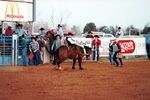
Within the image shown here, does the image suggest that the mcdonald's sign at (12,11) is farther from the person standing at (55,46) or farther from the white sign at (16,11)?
the person standing at (55,46)

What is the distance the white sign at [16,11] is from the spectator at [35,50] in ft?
8.85

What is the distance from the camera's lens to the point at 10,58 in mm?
25734

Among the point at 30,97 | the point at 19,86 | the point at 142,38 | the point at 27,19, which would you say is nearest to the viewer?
the point at 30,97

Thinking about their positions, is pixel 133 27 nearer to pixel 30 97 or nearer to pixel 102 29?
pixel 102 29

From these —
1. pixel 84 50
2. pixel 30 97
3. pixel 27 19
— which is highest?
pixel 27 19

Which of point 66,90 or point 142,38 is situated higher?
point 142,38

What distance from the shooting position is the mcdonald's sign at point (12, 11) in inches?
1065

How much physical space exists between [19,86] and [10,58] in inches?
413

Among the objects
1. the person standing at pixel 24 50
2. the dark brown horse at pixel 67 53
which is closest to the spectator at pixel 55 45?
the dark brown horse at pixel 67 53

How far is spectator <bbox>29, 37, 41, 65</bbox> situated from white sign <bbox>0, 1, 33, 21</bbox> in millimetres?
2697

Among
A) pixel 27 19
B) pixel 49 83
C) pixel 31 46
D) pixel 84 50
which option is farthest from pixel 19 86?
pixel 27 19

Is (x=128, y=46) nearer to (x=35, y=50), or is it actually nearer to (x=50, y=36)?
(x=35, y=50)

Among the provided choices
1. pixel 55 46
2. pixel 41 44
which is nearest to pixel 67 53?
pixel 55 46

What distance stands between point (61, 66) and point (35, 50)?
1938mm
